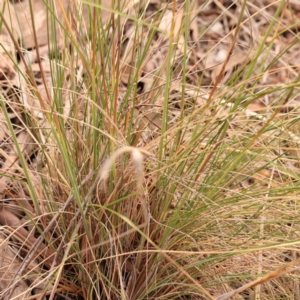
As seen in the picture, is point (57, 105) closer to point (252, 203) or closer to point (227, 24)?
point (252, 203)

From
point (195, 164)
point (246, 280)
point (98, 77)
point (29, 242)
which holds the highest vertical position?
point (98, 77)

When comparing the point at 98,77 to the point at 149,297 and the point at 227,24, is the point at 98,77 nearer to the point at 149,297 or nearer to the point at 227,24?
the point at 149,297

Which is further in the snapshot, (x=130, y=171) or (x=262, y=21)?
(x=262, y=21)

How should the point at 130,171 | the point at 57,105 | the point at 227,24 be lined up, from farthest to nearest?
the point at 227,24 → the point at 57,105 → the point at 130,171

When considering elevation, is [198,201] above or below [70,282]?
above

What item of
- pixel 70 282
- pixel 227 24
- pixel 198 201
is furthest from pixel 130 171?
pixel 227 24

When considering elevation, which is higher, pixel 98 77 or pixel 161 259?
pixel 98 77

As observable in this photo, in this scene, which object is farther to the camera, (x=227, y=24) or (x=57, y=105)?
(x=227, y=24)

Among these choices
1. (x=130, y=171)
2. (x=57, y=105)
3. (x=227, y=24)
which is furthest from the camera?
(x=227, y=24)

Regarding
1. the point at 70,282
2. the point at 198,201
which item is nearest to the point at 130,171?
the point at 198,201
